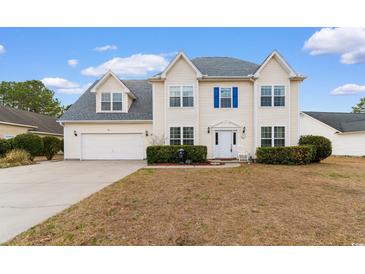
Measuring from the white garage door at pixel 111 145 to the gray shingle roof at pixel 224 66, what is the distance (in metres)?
7.35

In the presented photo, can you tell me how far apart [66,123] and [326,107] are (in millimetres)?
32575

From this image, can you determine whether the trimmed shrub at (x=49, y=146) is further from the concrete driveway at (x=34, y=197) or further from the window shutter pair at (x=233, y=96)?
the window shutter pair at (x=233, y=96)

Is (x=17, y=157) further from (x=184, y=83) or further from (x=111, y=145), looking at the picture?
(x=184, y=83)

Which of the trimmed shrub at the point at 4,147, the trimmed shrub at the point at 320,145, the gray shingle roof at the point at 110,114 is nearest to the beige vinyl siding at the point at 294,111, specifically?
the trimmed shrub at the point at 320,145

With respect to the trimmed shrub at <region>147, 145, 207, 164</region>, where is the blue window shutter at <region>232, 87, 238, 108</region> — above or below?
above

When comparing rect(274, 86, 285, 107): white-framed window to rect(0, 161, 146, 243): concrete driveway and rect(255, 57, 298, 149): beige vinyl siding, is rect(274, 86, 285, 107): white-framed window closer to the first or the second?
rect(255, 57, 298, 149): beige vinyl siding

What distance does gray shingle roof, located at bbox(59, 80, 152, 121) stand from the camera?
59.6 ft

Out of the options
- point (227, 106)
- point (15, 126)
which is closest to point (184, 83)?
point (227, 106)

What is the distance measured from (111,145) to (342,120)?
27.0 meters

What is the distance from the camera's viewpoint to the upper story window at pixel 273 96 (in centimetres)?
1591

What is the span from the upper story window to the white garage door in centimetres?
970

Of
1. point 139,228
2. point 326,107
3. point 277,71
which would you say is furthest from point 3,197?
point 326,107

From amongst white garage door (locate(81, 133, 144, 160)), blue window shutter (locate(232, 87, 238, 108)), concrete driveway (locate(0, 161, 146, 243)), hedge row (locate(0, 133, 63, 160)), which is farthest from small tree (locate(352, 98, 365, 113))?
hedge row (locate(0, 133, 63, 160))
